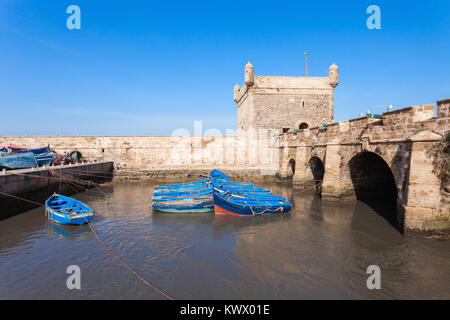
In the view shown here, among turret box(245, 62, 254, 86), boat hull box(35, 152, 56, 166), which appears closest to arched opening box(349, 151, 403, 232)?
turret box(245, 62, 254, 86)

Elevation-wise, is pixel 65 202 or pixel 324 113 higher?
pixel 324 113

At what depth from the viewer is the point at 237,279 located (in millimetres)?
6605

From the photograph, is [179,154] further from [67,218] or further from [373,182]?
[373,182]

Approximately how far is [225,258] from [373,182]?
39.8 feet

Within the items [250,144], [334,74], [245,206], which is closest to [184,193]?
[245,206]

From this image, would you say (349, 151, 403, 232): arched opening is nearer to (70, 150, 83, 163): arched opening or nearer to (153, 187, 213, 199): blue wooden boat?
(153, 187, 213, 199): blue wooden boat

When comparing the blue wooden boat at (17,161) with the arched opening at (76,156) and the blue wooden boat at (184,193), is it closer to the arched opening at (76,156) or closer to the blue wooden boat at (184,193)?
the arched opening at (76,156)

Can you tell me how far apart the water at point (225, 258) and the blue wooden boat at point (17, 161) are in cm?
763

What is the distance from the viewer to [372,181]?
49.0 feet

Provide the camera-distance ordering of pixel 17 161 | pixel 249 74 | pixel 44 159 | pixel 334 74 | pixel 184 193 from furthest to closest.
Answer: pixel 334 74, pixel 249 74, pixel 44 159, pixel 17 161, pixel 184 193

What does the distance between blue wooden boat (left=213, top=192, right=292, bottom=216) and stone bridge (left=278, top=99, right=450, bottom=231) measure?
3959 millimetres

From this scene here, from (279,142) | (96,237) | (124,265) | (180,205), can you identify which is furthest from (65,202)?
(279,142)
